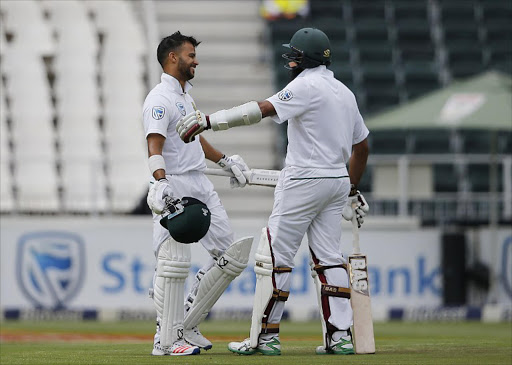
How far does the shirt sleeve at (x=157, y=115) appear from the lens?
24.0 feet

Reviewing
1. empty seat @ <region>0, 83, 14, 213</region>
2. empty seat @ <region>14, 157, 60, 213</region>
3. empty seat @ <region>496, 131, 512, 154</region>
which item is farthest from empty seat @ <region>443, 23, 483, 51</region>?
empty seat @ <region>14, 157, 60, 213</region>

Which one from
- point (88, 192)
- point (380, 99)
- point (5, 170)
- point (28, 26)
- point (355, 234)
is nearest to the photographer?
point (355, 234)

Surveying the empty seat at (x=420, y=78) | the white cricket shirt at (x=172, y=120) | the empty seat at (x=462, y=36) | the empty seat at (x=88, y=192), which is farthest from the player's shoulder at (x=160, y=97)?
the empty seat at (x=462, y=36)

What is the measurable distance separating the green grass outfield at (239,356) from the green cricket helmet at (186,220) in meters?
0.70

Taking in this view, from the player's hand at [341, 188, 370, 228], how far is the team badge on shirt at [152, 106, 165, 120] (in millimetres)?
1313

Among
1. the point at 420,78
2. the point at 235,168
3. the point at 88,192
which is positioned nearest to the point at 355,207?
the point at 235,168

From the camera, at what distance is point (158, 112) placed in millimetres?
7340

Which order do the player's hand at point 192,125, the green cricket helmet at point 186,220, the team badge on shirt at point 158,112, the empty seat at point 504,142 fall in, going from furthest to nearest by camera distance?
the empty seat at point 504,142, the team badge on shirt at point 158,112, the green cricket helmet at point 186,220, the player's hand at point 192,125

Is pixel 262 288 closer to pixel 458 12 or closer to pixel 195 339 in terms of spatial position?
pixel 195 339

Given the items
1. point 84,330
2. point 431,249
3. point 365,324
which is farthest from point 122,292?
point 365,324

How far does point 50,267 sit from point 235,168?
6729 mm

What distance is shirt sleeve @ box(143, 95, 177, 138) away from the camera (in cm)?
730

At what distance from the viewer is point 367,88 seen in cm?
2000

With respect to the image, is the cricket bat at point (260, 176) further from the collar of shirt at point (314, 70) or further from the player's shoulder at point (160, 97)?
the collar of shirt at point (314, 70)
